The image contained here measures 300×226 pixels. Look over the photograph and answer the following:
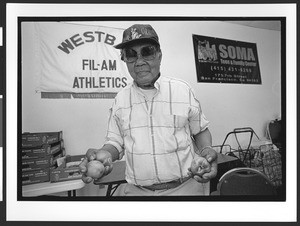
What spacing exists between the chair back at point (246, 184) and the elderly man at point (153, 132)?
0.16m

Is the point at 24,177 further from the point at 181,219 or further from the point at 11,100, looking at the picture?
the point at 181,219

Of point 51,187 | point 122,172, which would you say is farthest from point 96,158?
point 51,187

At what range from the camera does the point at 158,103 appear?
10.1ft

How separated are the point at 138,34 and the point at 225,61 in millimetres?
722

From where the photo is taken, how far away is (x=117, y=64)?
3143mm

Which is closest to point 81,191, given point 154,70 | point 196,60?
point 154,70

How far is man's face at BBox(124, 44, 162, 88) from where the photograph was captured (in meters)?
3.07

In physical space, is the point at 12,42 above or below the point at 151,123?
above

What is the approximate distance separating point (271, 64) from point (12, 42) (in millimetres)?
2064

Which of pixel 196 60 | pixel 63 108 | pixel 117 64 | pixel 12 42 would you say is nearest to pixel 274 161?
pixel 196 60

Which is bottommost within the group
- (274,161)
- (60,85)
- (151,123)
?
(274,161)

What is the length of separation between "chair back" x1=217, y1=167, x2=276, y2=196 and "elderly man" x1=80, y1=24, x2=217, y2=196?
0.16 metres

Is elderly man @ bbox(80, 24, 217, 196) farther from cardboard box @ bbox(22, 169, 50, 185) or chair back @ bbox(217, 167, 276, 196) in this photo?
cardboard box @ bbox(22, 169, 50, 185)

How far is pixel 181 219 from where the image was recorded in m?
3.15
